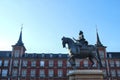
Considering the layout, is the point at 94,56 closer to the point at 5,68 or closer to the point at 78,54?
the point at 78,54

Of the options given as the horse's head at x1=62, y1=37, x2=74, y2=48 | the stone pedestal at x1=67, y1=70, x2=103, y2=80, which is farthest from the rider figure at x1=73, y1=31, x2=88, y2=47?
the stone pedestal at x1=67, y1=70, x2=103, y2=80

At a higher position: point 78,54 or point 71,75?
point 78,54

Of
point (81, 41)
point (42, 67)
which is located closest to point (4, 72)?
point (42, 67)

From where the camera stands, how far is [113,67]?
60719mm

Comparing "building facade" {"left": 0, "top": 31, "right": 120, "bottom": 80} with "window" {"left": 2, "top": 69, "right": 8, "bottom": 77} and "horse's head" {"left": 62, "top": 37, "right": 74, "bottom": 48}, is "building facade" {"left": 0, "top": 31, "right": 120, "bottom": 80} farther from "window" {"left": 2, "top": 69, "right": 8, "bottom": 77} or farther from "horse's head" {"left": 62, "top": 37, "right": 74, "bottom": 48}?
"horse's head" {"left": 62, "top": 37, "right": 74, "bottom": 48}

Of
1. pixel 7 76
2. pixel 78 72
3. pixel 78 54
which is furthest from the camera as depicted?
pixel 7 76

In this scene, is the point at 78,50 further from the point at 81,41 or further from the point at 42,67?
the point at 42,67

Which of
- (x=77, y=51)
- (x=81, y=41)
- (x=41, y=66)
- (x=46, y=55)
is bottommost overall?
(x=41, y=66)

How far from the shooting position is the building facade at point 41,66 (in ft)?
195

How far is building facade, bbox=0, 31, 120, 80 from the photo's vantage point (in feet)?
195

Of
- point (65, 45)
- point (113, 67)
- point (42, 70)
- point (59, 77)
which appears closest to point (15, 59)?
point (42, 70)

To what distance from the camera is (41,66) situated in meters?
61.2

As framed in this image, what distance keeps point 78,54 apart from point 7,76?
1797 inches

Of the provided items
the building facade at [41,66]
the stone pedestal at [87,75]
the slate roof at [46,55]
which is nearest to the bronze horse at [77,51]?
the stone pedestal at [87,75]
